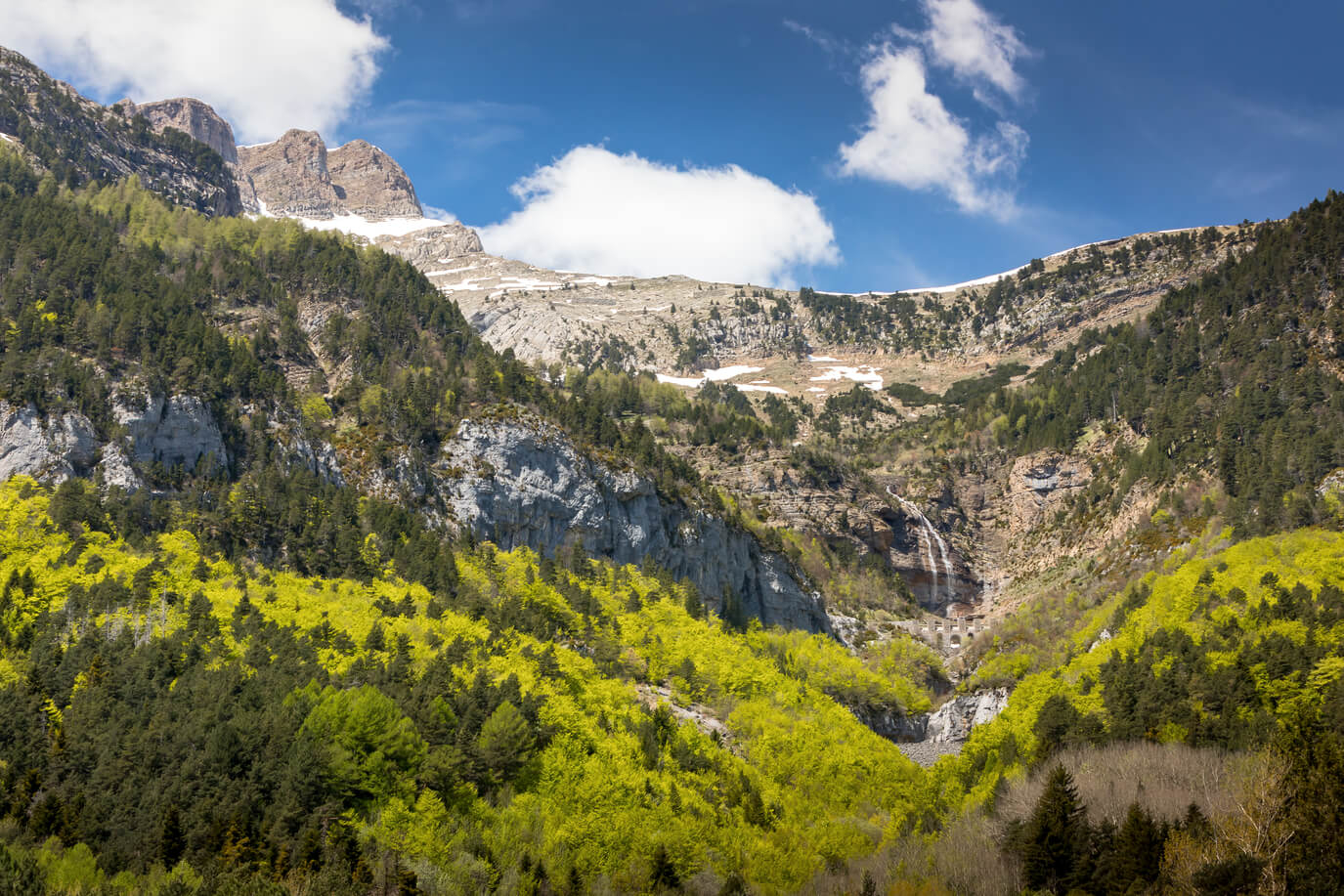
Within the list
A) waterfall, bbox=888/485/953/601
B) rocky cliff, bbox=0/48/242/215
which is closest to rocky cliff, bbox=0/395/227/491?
A: rocky cliff, bbox=0/48/242/215

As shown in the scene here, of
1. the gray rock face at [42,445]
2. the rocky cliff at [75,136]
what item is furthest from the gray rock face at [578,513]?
the rocky cliff at [75,136]

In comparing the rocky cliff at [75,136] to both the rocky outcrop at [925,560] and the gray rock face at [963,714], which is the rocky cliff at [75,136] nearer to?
the rocky outcrop at [925,560]

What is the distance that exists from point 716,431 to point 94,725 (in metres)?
114

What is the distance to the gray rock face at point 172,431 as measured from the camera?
94.2m

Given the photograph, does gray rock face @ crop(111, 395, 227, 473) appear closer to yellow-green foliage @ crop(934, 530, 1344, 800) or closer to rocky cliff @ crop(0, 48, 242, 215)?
yellow-green foliage @ crop(934, 530, 1344, 800)

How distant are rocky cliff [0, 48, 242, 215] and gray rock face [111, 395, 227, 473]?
79719mm

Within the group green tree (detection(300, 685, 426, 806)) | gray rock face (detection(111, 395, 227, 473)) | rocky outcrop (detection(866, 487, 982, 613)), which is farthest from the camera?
rocky outcrop (detection(866, 487, 982, 613))

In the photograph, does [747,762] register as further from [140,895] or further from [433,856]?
[140,895]

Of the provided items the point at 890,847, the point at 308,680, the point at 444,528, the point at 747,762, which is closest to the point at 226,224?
the point at 444,528

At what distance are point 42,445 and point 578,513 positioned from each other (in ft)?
179

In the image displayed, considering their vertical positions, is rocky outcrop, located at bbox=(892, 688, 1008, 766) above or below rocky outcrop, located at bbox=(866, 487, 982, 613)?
below

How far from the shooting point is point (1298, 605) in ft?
268

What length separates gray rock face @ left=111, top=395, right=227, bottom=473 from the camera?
9419 cm

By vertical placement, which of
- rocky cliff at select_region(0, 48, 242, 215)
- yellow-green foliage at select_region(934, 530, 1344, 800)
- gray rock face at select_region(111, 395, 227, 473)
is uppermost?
rocky cliff at select_region(0, 48, 242, 215)
